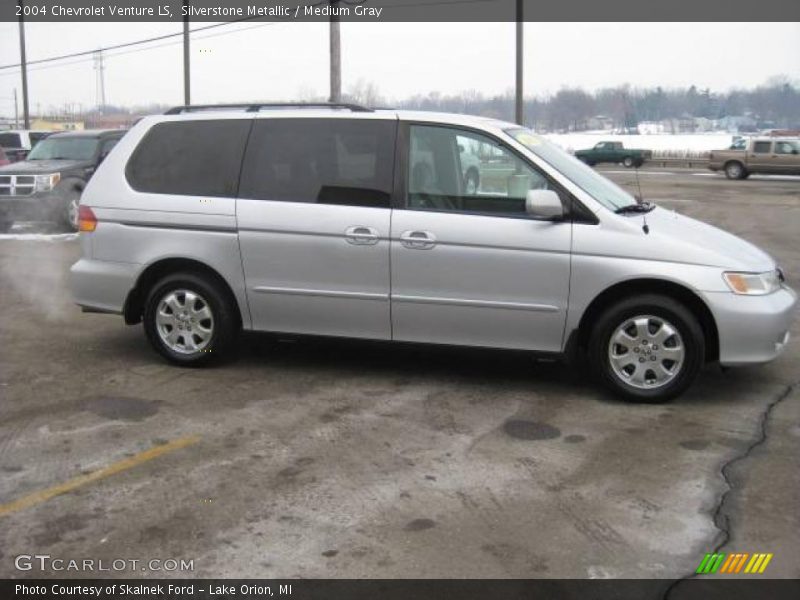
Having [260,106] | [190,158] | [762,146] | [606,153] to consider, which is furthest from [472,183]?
[606,153]

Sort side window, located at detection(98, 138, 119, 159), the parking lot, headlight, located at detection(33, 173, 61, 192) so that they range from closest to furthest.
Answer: the parking lot
headlight, located at detection(33, 173, 61, 192)
side window, located at detection(98, 138, 119, 159)

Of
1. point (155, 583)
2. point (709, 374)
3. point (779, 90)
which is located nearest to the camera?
point (155, 583)

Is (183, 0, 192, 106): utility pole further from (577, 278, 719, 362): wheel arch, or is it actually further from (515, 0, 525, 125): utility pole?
(577, 278, 719, 362): wheel arch

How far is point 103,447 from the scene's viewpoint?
Result: 4.64m

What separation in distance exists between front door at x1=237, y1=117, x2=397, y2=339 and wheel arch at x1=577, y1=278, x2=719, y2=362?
4.46ft

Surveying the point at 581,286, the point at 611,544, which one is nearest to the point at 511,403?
the point at 581,286

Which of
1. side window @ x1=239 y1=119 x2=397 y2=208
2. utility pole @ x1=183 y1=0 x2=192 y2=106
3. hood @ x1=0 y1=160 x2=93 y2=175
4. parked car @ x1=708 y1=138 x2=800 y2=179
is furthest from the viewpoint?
parked car @ x1=708 y1=138 x2=800 y2=179

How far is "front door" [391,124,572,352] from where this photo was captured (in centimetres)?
538

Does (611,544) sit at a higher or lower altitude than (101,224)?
lower

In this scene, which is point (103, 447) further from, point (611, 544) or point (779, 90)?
point (779, 90)

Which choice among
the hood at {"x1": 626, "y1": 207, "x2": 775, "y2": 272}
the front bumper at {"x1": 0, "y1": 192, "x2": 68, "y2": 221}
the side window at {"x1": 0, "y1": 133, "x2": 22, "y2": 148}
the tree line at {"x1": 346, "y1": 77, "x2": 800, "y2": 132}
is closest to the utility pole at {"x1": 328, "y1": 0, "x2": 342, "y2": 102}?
the tree line at {"x1": 346, "y1": 77, "x2": 800, "y2": 132}

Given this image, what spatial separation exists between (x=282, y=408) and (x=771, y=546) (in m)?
2.92

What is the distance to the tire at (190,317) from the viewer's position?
6.01 m

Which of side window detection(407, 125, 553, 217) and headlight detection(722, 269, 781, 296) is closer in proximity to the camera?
headlight detection(722, 269, 781, 296)
